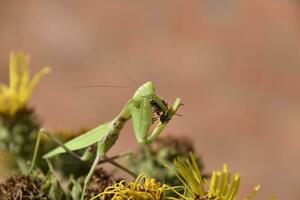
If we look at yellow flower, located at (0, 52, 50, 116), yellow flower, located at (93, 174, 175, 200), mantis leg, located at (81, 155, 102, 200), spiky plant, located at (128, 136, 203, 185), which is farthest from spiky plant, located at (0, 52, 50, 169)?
yellow flower, located at (93, 174, 175, 200)

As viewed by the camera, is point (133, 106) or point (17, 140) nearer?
point (133, 106)

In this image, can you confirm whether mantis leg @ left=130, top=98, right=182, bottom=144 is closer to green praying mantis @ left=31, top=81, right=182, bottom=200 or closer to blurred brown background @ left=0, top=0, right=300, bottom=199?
green praying mantis @ left=31, top=81, right=182, bottom=200

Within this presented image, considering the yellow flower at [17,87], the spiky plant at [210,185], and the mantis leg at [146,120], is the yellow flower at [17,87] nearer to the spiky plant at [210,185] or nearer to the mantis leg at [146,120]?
the mantis leg at [146,120]

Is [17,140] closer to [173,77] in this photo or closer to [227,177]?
[227,177]

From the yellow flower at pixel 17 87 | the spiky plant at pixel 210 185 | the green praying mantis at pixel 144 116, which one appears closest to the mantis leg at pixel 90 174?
the green praying mantis at pixel 144 116

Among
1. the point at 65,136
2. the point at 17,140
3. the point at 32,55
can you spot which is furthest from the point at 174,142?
the point at 32,55
